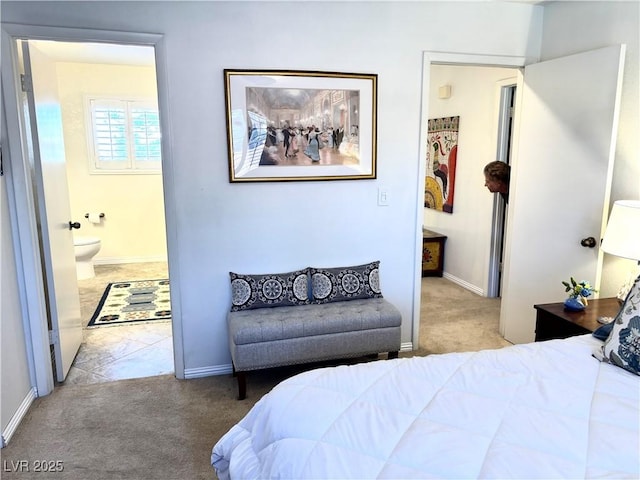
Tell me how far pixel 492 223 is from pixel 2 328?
4073mm

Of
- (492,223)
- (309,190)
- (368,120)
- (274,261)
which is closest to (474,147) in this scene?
(492,223)

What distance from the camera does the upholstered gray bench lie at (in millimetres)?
2693

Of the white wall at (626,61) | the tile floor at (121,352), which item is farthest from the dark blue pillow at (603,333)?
the tile floor at (121,352)

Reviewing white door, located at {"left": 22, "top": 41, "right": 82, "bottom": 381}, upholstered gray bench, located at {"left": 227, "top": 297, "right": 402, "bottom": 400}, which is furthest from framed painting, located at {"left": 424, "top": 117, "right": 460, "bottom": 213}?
white door, located at {"left": 22, "top": 41, "right": 82, "bottom": 381}

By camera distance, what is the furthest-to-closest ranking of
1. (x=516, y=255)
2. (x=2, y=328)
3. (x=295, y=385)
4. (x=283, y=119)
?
(x=516, y=255), (x=283, y=119), (x=2, y=328), (x=295, y=385)

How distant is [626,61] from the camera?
8.79 feet

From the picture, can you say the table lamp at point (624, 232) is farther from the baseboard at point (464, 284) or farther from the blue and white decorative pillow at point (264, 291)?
the baseboard at point (464, 284)

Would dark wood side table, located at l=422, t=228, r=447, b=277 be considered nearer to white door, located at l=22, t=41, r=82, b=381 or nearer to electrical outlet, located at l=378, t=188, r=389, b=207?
electrical outlet, located at l=378, t=188, r=389, b=207

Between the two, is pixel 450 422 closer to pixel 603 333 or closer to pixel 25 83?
pixel 603 333

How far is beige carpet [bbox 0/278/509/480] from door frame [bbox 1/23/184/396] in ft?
1.17

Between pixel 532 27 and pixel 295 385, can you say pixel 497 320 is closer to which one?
pixel 532 27

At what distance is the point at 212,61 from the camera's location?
2.76 metres

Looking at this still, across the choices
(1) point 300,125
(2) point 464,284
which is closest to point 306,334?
(1) point 300,125

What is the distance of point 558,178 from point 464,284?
217 centimetres
